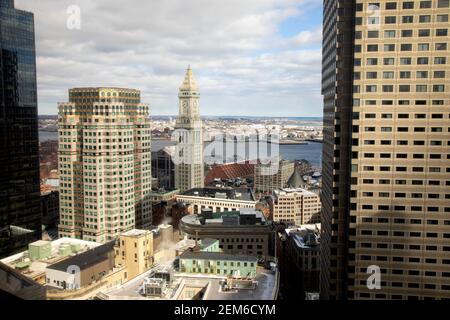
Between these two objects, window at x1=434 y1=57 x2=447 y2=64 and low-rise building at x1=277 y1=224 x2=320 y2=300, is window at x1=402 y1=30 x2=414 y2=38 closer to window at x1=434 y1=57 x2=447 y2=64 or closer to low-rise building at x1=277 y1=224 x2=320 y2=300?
window at x1=434 y1=57 x2=447 y2=64

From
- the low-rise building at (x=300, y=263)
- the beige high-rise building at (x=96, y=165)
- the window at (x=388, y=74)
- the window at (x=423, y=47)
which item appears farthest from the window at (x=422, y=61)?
the beige high-rise building at (x=96, y=165)

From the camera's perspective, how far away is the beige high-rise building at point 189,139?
2444 centimetres

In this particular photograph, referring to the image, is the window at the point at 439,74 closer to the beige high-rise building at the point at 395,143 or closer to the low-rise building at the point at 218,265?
the beige high-rise building at the point at 395,143

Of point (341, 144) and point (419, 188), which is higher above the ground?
point (341, 144)

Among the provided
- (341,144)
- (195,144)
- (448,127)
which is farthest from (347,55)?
(195,144)

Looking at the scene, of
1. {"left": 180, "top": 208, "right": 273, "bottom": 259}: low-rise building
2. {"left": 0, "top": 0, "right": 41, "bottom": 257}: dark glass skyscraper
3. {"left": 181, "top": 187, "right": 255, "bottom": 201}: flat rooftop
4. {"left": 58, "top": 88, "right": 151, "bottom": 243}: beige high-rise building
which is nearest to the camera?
{"left": 0, "top": 0, "right": 41, "bottom": 257}: dark glass skyscraper

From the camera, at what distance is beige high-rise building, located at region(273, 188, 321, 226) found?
22.0 meters

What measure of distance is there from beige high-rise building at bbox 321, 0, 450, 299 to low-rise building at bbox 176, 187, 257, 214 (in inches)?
453

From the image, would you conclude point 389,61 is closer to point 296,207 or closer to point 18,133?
point 18,133

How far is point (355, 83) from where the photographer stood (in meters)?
8.04

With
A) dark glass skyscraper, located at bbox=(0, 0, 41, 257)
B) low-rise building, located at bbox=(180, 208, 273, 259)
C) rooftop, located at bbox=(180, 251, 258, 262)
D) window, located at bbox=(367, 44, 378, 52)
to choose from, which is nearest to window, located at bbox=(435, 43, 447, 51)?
window, located at bbox=(367, 44, 378, 52)

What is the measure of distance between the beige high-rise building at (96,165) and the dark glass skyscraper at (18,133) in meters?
1.02
